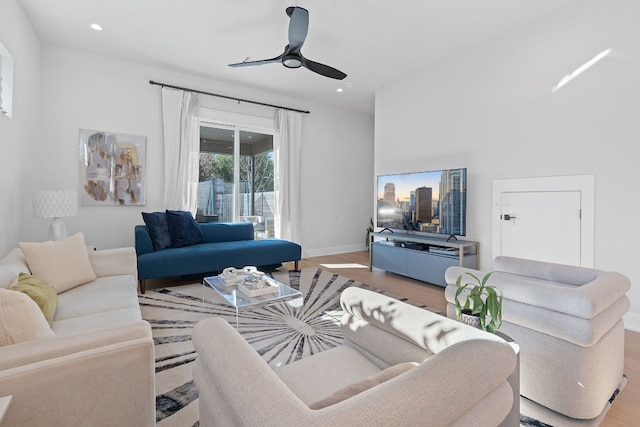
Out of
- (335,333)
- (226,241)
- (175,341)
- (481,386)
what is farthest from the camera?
(226,241)

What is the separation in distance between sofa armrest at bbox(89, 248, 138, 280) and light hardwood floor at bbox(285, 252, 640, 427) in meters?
2.62

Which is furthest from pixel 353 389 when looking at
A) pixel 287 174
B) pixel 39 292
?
pixel 287 174

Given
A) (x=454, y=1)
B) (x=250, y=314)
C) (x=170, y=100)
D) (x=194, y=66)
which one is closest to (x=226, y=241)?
(x=250, y=314)

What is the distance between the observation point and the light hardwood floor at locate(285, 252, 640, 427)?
1597 millimetres

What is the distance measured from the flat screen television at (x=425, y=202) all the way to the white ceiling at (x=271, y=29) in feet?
5.24

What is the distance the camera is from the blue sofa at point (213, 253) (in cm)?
356

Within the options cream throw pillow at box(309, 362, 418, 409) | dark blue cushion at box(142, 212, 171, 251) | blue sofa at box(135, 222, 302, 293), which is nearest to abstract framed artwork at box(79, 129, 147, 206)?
dark blue cushion at box(142, 212, 171, 251)

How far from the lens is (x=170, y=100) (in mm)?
4539

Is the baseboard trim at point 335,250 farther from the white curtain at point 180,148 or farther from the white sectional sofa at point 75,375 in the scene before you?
the white sectional sofa at point 75,375

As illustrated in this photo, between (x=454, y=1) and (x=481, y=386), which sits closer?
(x=481, y=386)

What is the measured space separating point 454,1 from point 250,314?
3.61 m

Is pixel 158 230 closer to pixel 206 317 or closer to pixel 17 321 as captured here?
pixel 206 317

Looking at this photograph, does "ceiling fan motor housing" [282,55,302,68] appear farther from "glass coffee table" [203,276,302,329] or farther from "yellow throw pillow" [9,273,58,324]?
"yellow throw pillow" [9,273,58,324]

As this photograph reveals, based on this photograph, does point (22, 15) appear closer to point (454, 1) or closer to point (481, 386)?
point (454, 1)
